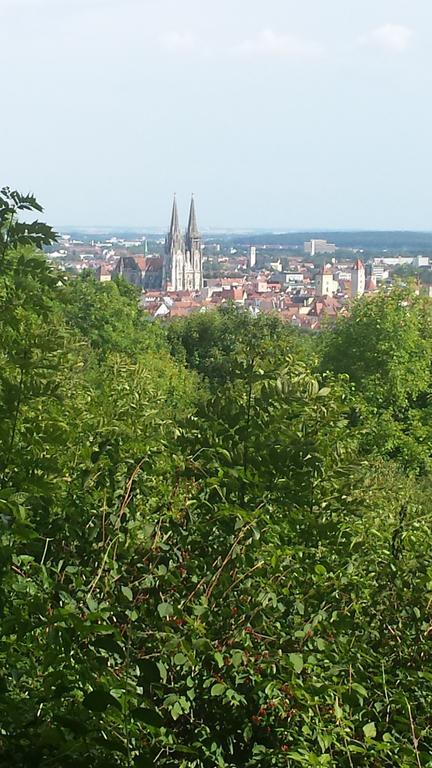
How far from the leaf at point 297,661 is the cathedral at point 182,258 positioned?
153021 millimetres

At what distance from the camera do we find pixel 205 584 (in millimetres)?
3814

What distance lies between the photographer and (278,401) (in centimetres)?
485

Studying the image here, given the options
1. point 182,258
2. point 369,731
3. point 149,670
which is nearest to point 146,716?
point 149,670

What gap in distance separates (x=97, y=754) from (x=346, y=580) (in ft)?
5.36

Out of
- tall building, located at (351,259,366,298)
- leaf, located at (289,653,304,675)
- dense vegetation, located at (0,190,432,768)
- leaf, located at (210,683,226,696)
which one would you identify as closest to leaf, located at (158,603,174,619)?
dense vegetation, located at (0,190,432,768)

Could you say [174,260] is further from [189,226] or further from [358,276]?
[358,276]

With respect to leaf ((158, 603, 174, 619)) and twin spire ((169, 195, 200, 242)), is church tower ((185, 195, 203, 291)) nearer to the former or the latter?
twin spire ((169, 195, 200, 242))

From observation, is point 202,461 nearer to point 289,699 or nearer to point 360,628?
point 360,628

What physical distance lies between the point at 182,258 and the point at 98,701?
518ft

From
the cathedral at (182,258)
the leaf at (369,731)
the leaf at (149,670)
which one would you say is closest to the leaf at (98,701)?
the leaf at (149,670)

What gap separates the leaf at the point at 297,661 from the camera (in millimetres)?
3359

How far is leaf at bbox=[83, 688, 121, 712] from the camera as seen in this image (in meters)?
2.75

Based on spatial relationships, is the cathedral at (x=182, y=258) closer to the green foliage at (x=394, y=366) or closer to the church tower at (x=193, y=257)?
the church tower at (x=193, y=257)

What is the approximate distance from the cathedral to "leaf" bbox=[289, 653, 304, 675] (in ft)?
502
